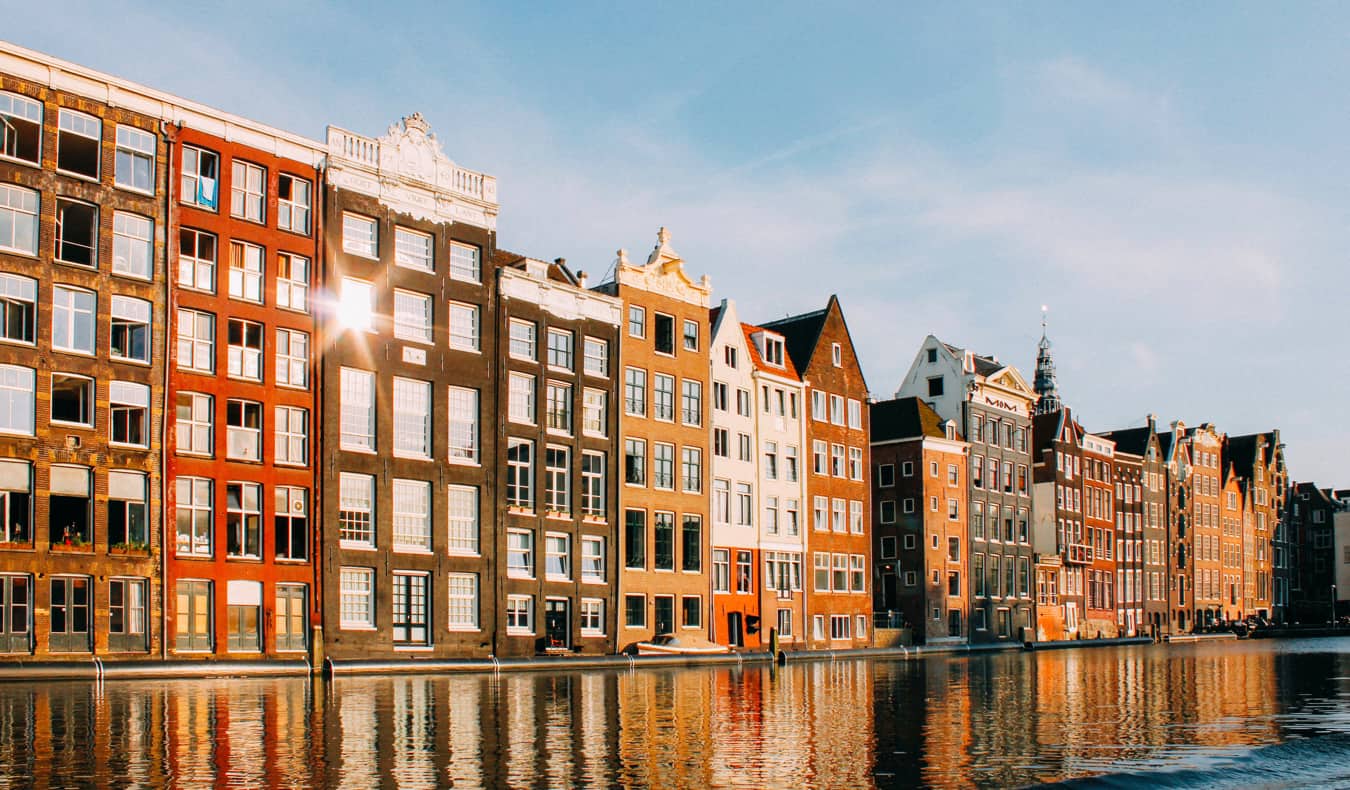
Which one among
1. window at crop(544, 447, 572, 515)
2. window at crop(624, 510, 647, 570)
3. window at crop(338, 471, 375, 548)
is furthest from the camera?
window at crop(624, 510, 647, 570)

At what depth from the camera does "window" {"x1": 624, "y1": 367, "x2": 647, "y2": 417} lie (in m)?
77.4

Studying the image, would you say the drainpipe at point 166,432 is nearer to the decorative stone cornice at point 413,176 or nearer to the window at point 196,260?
the window at point 196,260

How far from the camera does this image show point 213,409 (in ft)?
187

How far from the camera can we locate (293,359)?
198ft

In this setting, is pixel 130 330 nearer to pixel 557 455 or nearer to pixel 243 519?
pixel 243 519

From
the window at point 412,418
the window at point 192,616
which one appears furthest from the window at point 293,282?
the window at point 192,616

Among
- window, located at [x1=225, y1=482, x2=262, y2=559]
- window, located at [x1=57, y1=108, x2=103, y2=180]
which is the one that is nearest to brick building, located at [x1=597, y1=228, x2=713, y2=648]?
window, located at [x1=225, y1=482, x2=262, y2=559]

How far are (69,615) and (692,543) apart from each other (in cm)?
3715

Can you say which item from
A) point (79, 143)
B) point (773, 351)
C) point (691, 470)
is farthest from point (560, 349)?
point (79, 143)

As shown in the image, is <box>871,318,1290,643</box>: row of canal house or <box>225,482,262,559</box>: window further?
<box>871,318,1290,643</box>: row of canal house

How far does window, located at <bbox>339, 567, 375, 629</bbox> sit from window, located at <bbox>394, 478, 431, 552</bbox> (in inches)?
80.6

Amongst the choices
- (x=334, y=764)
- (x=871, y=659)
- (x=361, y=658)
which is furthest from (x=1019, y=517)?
(x=334, y=764)

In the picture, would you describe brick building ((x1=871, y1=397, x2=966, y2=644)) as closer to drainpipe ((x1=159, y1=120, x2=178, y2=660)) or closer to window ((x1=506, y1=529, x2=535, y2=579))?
window ((x1=506, y1=529, x2=535, y2=579))

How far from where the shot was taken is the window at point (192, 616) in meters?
54.7
